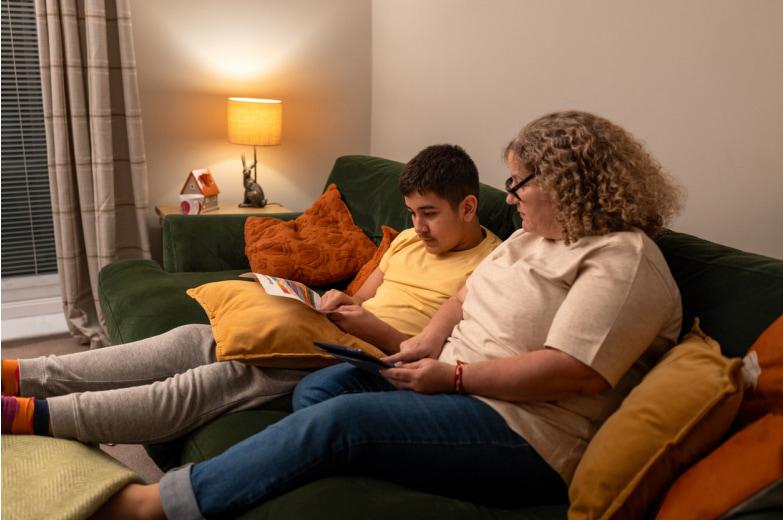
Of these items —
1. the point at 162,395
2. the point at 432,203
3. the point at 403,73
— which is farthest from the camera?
the point at 403,73

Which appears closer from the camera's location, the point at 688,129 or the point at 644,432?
the point at 644,432

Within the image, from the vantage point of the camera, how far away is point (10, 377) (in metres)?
1.59

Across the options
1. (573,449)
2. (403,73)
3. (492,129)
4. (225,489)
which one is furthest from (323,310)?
(403,73)

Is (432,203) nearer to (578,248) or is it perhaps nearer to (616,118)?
(578,248)

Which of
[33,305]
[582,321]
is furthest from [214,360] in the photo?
[33,305]

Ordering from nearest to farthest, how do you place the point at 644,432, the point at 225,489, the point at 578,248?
the point at 644,432 < the point at 225,489 < the point at 578,248

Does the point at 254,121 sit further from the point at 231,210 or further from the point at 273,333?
the point at 273,333

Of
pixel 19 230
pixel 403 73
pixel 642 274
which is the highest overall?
pixel 403 73

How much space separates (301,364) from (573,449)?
2.25ft

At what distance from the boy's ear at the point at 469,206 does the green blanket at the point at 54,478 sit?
41.0 inches

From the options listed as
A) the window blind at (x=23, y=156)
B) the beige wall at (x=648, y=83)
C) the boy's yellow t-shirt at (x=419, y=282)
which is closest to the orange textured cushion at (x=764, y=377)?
the beige wall at (x=648, y=83)

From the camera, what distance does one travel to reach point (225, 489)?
1.26m

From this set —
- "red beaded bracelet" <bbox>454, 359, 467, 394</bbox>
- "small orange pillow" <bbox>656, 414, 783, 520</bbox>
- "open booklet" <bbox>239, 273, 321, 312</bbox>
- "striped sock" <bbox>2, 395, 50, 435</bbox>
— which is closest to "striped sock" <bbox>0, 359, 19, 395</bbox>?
"striped sock" <bbox>2, 395, 50, 435</bbox>

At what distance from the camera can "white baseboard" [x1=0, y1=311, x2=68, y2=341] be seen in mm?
3389
